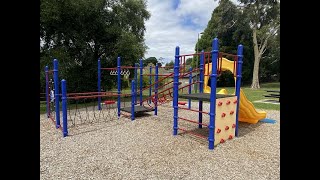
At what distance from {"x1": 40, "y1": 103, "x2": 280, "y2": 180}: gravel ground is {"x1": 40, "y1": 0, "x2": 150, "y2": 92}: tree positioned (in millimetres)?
6297

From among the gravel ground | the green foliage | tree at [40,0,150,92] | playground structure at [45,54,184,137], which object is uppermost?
tree at [40,0,150,92]

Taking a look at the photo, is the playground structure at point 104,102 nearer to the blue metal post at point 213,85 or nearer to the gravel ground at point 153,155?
the gravel ground at point 153,155

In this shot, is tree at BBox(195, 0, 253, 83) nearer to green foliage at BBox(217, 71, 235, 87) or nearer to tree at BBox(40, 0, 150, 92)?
green foliage at BBox(217, 71, 235, 87)

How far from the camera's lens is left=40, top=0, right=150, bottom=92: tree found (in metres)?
11.3

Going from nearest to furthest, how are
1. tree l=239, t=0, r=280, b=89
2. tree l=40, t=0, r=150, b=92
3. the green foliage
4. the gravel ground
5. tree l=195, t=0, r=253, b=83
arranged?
the gravel ground, tree l=40, t=0, r=150, b=92, tree l=239, t=0, r=280, b=89, tree l=195, t=0, r=253, b=83, the green foliage

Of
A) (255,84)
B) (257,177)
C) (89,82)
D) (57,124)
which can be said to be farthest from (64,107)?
(255,84)

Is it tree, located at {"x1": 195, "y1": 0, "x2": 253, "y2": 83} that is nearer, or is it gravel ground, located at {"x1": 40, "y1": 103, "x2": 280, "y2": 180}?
gravel ground, located at {"x1": 40, "y1": 103, "x2": 280, "y2": 180}

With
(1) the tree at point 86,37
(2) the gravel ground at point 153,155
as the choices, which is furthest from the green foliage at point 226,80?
(2) the gravel ground at point 153,155

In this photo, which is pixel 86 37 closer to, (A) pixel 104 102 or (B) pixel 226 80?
(A) pixel 104 102

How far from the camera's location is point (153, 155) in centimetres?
442

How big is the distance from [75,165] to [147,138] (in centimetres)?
199

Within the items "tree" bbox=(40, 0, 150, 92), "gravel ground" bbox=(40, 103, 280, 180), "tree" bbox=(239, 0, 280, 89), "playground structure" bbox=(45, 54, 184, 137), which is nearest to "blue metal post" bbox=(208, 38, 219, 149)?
"gravel ground" bbox=(40, 103, 280, 180)

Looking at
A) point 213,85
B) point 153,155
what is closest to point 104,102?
point 153,155

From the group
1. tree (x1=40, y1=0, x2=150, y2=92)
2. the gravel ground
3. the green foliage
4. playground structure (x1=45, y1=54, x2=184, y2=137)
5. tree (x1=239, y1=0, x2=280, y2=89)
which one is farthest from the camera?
the green foliage
